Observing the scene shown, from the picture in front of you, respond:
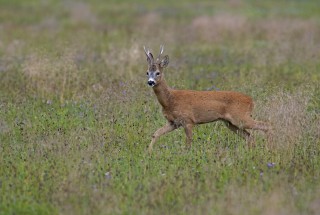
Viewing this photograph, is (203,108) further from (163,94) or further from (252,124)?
(252,124)

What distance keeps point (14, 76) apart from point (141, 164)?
19.3 ft

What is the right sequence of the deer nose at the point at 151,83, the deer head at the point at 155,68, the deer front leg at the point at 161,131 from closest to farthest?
the deer nose at the point at 151,83 < the deer front leg at the point at 161,131 < the deer head at the point at 155,68

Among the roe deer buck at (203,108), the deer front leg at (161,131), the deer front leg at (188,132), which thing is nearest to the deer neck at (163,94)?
the roe deer buck at (203,108)

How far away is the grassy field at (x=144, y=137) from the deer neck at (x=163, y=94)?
458 millimetres

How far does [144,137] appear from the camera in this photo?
32.1 feet

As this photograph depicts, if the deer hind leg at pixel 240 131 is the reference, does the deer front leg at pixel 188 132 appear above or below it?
above

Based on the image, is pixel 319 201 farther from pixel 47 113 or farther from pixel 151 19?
pixel 151 19

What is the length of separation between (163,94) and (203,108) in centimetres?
53

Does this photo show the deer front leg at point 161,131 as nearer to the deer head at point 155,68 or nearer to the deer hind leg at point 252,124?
the deer head at point 155,68

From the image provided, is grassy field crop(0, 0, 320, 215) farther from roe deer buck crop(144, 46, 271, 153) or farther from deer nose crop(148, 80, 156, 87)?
deer nose crop(148, 80, 156, 87)

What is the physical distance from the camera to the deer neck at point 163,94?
9.79 metres

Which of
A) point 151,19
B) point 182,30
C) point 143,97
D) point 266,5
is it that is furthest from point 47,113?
point 266,5

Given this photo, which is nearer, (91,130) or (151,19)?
(91,130)

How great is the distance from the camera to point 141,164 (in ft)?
27.6
